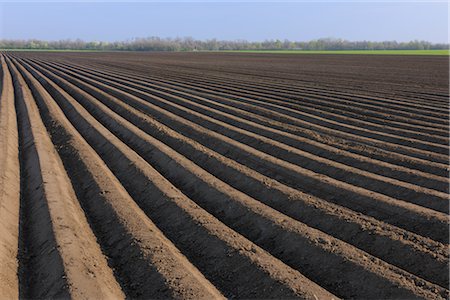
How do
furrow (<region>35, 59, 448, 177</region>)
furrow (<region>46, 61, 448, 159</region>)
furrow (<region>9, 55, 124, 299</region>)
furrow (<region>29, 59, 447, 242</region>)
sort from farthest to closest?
furrow (<region>46, 61, 448, 159</region>), furrow (<region>35, 59, 448, 177</region>), furrow (<region>29, 59, 447, 242</region>), furrow (<region>9, 55, 124, 299</region>)

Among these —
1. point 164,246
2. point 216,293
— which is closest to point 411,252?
point 216,293

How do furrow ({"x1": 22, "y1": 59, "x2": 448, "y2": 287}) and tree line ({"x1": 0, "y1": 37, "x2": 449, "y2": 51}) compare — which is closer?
furrow ({"x1": 22, "y1": 59, "x2": 448, "y2": 287})

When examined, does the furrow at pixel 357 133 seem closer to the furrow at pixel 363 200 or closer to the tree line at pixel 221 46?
the furrow at pixel 363 200

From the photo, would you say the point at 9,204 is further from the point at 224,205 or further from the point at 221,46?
the point at 221,46

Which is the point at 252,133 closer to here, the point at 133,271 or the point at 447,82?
the point at 133,271

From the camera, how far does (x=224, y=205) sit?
18.0 feet

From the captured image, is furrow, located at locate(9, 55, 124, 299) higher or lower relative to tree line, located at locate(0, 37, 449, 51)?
→ lower

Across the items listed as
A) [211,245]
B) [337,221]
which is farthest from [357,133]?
[211,245]

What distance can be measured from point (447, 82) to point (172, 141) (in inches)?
541

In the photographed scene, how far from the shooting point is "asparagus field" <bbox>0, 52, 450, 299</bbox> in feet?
12.7

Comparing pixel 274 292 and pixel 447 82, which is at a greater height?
pixel 447 82

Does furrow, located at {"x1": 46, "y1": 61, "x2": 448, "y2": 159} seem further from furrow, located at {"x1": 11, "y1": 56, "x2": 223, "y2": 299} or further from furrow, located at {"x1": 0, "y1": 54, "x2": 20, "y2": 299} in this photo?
furrow, located at {"x1": 0, "y1": 54, "x2": 20, "y2": 299}

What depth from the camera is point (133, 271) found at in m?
4.05

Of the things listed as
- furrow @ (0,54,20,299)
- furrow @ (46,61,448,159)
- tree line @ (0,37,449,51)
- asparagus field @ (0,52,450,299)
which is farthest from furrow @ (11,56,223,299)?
tree line @ (0,37,449,51)
